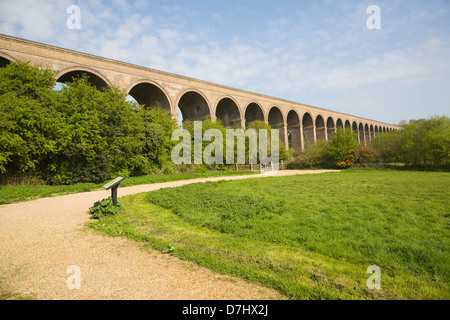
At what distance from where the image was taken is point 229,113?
109 ft

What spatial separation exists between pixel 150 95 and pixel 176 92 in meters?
3.00

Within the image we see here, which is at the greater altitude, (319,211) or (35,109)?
(35,109)

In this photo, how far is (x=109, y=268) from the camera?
3.24m

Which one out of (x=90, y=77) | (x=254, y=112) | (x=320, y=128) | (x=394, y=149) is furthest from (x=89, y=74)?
(x=320, y=128)

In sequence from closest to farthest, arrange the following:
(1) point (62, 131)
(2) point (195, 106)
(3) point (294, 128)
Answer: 1. (1) point (62, 131)
2. (2) point (195, 106)
3. (3) point (294, 128)

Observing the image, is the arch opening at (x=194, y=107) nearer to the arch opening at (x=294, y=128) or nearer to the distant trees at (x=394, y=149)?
the distant trees at (x=394, y=149)

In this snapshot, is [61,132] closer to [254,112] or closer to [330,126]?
[254,112]

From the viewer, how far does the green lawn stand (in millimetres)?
2713

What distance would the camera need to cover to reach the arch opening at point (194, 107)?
28.2m

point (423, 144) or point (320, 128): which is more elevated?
point (320, 128)
